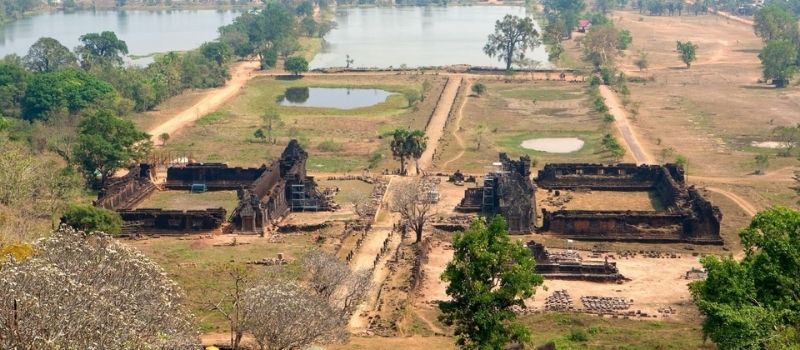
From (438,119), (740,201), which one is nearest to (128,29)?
(438,119)

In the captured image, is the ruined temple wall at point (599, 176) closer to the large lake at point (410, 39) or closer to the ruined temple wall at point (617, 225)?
the ruined temple wall at point (617, 225)

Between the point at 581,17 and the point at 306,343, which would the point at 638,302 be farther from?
the point at 581,17

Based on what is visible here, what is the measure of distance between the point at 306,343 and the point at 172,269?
49.3 ft

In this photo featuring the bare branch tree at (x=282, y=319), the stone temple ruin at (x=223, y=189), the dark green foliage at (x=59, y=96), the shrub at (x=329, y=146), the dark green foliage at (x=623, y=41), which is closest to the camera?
the bare branch tree at (x=282, y=319)

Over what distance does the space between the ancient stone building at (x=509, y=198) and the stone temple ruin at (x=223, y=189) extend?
8098 millimetres

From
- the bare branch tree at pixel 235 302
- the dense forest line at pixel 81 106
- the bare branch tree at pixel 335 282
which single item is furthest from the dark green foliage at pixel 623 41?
the bare branch tree at pixel 335 282

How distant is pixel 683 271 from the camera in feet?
135

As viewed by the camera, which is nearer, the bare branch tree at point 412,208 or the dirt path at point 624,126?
the bare branch tree at point 412,208

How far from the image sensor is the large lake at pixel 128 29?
14062 centimetres

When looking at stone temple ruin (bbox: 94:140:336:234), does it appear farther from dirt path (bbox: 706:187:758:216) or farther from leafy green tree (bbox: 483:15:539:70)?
leafy green tree (bbox: 483:15:539:70)

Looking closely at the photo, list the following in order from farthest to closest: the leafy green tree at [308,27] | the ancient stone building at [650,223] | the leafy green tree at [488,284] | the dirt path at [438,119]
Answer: the leafy green tree at [308,27]
the dirt path at [438,119]
the ancient stone building at [650,223]
the leafy green tree at [488,284]

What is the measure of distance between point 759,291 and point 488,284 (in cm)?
826

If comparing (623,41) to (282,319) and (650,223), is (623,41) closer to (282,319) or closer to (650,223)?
(650,223)

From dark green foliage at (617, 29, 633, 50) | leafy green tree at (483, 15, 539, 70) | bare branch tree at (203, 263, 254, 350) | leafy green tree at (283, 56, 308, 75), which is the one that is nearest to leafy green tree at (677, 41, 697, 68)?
dark green foliage at (617, 29, 633, 50)
